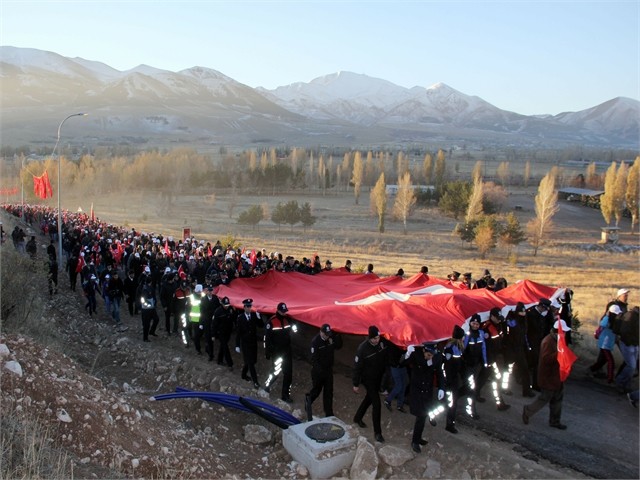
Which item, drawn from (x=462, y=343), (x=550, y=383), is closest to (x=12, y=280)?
(x=462, y=343)

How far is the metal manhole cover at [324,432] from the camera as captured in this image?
319 inches

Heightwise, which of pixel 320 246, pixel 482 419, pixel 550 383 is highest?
pixel 550 383

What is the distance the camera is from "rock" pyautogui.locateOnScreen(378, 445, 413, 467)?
26.6 feet

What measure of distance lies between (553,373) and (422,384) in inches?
96.4

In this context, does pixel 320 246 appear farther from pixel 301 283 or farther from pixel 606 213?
pixel 606 213

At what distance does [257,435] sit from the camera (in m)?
9.05

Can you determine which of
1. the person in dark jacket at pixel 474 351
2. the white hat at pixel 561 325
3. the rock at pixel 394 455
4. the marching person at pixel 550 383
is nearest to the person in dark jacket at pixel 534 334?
the white hat at pixel 561 325

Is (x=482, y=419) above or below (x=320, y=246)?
above

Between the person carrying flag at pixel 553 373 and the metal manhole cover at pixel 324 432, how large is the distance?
3526mm

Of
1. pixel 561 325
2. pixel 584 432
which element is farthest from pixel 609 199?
pixel 584 432

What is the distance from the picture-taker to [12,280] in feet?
42.4

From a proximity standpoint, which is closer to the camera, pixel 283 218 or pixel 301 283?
pixel 301 283

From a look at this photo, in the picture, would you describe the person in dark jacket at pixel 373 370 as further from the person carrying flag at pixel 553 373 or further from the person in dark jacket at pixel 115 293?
the person in dark jacket at pixel 115 293

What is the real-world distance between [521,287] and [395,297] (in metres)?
3.24
